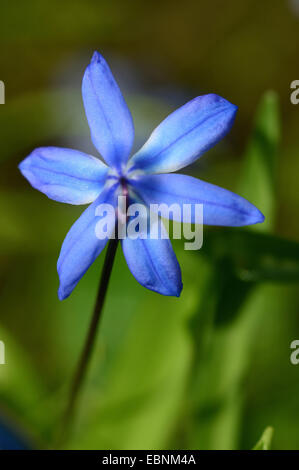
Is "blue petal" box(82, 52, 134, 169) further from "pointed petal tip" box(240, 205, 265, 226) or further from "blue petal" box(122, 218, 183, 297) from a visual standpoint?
"pointed petal tip" box(240, 205, 265, 226)

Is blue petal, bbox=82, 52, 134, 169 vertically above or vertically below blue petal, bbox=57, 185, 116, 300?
above

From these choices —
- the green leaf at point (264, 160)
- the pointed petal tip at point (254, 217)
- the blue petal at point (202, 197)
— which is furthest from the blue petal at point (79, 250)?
the green leaf at point (264, 160)

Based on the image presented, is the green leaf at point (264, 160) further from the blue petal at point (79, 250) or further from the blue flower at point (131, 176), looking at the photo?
the blue petal at point (79, 250)

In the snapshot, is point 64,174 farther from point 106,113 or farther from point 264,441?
point 264,441

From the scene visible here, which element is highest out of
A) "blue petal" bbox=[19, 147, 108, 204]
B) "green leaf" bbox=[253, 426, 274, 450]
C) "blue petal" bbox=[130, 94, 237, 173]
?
"blue petal" bbox=[130, 94, 237, 173]

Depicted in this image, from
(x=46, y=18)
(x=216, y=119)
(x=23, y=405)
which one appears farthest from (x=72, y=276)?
(x=46, y=18)

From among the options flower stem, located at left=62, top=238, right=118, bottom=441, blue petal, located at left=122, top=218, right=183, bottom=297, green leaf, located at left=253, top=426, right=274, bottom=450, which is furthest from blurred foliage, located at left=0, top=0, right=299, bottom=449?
blue petal, located at left=122, top=218, right=183, bottom=297

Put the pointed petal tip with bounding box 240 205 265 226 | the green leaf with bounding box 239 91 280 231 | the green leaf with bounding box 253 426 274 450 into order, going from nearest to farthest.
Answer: the pointed petal tip with bounding box 240 205 265 226 → the green leaf with bounding box 253 426 274 450 → the green leaf with bounding box 239 91 280 231

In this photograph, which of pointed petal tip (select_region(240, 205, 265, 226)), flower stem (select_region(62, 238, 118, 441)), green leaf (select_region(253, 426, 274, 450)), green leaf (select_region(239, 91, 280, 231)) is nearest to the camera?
pointed petal tip (select_region(240, 205, 265, 226))
